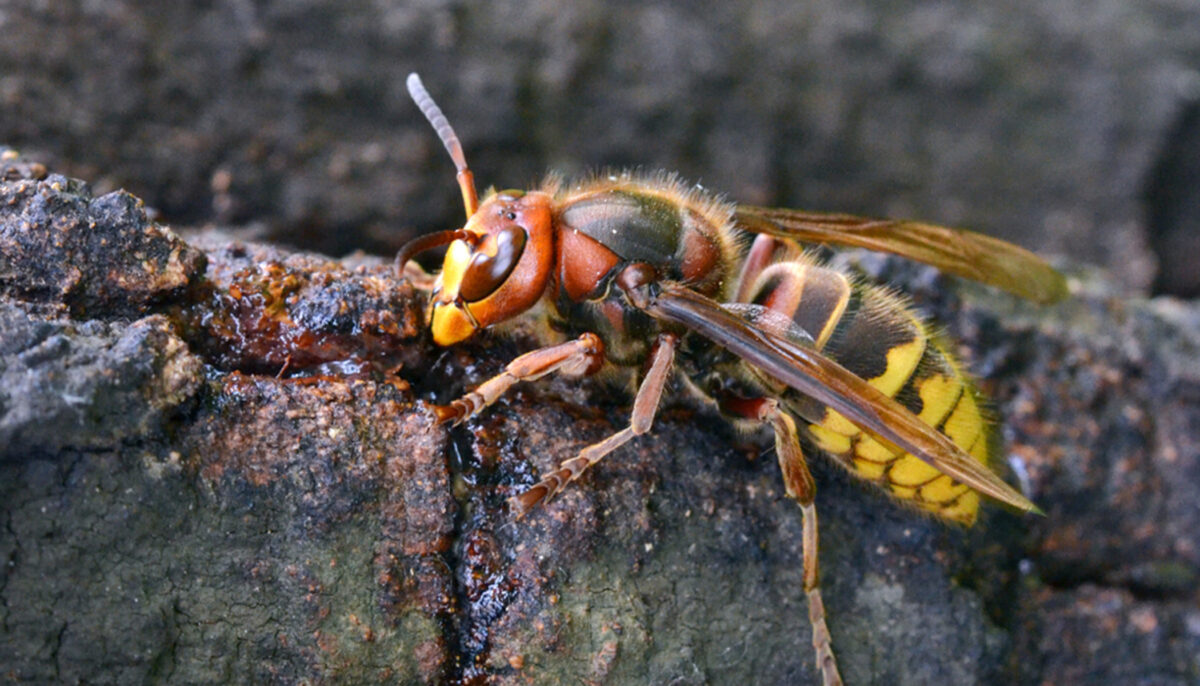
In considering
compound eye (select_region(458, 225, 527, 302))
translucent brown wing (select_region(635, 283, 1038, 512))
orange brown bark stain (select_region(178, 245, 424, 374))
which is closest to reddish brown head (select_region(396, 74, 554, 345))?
compound eye (select_region(458, 225, 527, 302))

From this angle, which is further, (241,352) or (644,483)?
(644,483)

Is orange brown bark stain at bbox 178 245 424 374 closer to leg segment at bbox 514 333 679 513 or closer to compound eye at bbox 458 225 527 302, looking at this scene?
compound eye at bbox 458 225 527 302

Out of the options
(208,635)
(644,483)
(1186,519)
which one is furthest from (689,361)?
(1186,519)

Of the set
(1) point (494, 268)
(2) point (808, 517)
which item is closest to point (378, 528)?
(1) point (494, 268)

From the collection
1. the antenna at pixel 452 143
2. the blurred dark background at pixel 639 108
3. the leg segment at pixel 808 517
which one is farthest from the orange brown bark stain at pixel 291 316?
the blurred dark background at pixel 639 108

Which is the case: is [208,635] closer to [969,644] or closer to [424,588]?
[424,588]

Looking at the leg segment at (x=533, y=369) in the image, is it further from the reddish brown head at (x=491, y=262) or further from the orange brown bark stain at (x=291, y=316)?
the orange brown bark stain at (x=291, y=316)
